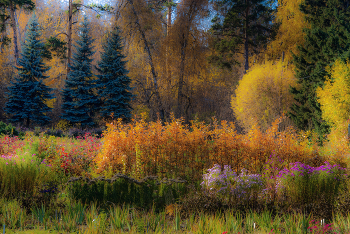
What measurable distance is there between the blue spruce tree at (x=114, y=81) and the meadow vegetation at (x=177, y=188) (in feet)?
32.5

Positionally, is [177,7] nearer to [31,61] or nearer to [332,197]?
[31,61]

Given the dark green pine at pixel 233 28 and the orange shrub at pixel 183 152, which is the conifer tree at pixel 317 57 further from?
the orange shrub at pixel 183 152

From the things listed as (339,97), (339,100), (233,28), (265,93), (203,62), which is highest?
(233,28)

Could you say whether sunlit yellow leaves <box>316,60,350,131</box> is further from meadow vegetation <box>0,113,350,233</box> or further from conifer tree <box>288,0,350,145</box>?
meadow vegetation <box>0,113,350,233</box>

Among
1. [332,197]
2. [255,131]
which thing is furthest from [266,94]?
[332,197]

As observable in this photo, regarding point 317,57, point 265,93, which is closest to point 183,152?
point 265,93

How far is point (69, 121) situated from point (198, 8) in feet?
36.7

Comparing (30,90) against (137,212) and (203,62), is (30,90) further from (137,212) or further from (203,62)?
(137,212)

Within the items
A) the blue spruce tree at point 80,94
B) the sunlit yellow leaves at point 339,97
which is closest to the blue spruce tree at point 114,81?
the blue spruce tree at point 80,94

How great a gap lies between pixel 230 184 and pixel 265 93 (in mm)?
13094

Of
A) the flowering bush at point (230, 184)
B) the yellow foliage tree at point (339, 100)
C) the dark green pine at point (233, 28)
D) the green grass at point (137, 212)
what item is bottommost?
the green grass at point (137, 212)

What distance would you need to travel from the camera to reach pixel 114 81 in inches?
685

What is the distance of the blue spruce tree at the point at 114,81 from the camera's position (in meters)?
17.4

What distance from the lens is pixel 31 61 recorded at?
726 inches
